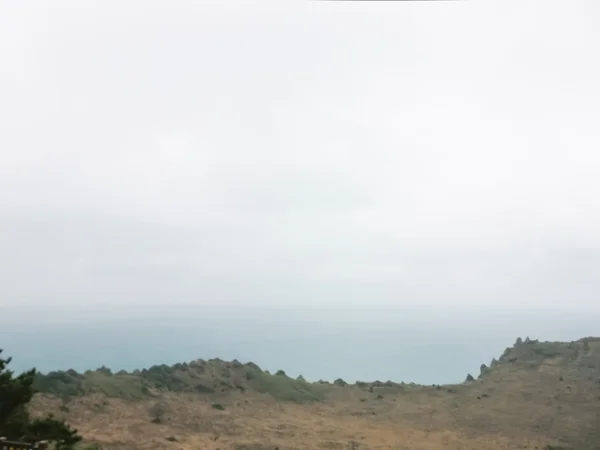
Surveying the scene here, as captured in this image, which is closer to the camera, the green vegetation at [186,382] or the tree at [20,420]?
the tree at [20,420]

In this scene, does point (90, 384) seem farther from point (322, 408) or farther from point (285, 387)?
point (322, 408)

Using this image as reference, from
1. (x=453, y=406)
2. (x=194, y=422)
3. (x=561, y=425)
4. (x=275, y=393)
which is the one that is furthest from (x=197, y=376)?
(x=561, y=425)

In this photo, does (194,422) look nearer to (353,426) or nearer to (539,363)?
(353,426)

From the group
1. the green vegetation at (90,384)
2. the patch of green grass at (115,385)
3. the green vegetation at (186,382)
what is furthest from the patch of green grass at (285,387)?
the patch of green grass at (115,385)

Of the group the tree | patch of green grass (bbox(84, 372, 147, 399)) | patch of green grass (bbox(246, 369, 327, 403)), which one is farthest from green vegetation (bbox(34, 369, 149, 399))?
the tree

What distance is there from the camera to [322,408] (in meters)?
35.0

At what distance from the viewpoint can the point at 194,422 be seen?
27.7 meters

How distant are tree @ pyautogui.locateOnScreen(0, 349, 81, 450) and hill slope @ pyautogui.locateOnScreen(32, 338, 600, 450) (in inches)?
447

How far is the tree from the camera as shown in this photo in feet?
35.7

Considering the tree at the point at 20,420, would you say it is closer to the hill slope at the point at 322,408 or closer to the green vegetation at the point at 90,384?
the hill slope at the point at 322,408

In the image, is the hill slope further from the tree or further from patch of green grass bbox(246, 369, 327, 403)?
the tree

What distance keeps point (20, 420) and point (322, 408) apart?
1030 inches

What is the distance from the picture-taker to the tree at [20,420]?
10.9 meters

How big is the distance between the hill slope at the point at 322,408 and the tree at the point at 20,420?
1135 centimetres
